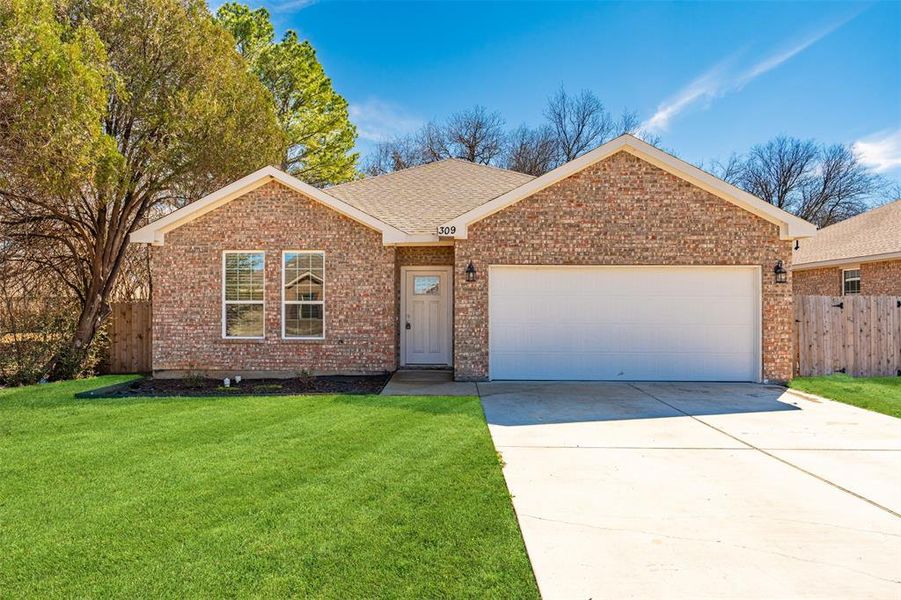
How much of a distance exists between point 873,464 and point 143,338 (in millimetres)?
13295

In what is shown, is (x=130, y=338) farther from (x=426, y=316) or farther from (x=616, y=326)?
(x=616, y=326)

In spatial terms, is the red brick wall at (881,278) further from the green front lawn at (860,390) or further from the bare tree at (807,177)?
the bare tree at (807,177)

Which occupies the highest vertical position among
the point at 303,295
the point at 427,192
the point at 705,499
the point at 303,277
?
the point at 427,192

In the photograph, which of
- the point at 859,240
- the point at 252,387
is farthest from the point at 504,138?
the point at 252,387

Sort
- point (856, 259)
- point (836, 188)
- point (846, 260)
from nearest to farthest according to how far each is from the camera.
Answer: point (856, 259) < point (846, 260) < point (836, 188)

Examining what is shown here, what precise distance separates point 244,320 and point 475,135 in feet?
80.7

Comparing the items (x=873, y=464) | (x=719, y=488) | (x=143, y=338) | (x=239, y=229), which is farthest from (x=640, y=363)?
(x=143, y=338)

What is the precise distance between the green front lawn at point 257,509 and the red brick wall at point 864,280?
1419 cm

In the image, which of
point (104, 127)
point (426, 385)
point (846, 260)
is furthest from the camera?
point (846, 260)

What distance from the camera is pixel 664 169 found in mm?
9312

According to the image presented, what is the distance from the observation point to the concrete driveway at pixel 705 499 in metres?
2.93

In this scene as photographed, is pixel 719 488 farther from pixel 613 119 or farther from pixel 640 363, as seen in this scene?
pixel 613 119

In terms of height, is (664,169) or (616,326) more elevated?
(664,169)

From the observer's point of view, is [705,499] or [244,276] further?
[244,276]
